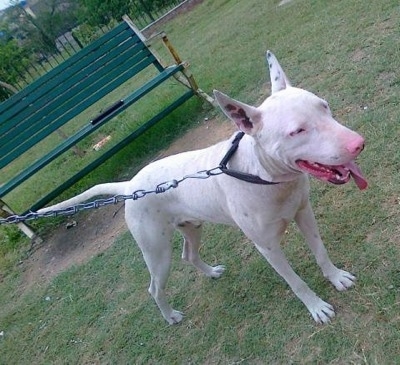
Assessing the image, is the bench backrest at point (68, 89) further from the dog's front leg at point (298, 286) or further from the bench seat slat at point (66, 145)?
the dog's front leg at point (298, 286)

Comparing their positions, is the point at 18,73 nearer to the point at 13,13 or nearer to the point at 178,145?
the point at 13,13

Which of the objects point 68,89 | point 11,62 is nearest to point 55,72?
point 68,89

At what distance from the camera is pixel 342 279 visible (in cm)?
334

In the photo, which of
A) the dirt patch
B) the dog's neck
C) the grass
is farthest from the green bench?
the dog's neck

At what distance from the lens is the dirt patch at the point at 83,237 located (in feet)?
18.6

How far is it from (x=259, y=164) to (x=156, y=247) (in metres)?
1.14

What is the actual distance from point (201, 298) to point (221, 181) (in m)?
1.38

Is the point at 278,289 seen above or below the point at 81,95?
below

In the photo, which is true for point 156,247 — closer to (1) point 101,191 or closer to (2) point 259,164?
(1) point 101,191

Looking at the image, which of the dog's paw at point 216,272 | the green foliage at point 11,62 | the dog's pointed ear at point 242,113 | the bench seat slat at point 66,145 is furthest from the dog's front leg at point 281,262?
the green foliage at point 11,62

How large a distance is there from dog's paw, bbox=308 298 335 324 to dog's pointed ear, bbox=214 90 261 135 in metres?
1.29

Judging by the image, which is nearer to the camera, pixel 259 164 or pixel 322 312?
pixel 259 164

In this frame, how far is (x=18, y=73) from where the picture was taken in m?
22.7

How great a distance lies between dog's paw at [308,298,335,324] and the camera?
320cm
